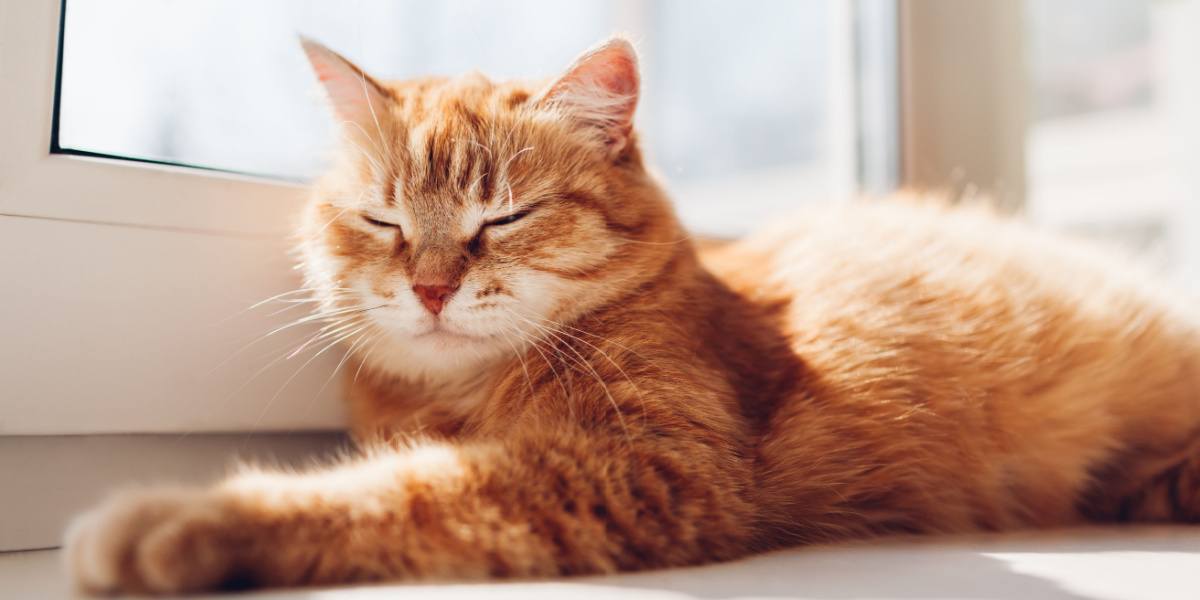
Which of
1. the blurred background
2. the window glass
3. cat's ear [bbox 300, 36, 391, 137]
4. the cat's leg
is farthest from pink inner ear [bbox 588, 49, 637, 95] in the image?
the window glass

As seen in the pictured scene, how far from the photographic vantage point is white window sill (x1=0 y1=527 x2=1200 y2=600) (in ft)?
3.03

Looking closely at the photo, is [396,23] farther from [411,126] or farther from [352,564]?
[352,564]

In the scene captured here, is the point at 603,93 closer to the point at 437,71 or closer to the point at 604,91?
the point at 604,91

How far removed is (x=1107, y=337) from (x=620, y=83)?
1118 mm

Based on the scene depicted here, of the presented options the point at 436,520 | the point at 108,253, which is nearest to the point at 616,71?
the point at 436,520

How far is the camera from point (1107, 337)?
68.0 inches

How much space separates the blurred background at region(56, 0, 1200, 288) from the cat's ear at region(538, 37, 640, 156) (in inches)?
4.2

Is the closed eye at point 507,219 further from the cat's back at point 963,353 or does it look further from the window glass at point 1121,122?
A: the window glass at point 1121,122

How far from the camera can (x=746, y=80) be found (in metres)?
2.90

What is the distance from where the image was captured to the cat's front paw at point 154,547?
852 millimetres

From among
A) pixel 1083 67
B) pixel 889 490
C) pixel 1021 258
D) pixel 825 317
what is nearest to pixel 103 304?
pixel 825 317

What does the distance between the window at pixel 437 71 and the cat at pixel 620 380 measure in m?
0.25

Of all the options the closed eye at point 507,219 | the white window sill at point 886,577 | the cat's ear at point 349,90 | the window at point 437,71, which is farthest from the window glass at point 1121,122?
the cat's ear at point 349,90

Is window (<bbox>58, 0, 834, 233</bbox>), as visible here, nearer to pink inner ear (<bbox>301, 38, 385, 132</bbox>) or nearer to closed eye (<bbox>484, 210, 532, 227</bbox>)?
pink inner ear (<bbox>301, 38, 385, 132</bbox>)
